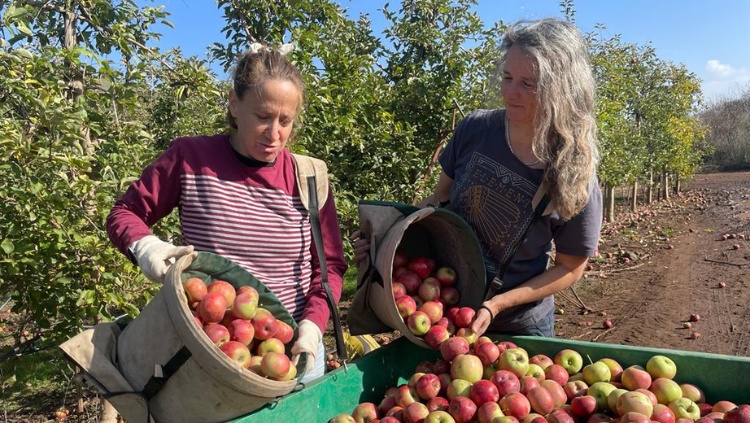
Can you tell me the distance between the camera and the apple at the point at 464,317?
2043 mm

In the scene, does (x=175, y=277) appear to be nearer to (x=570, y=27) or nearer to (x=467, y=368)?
(x=467, y=368)

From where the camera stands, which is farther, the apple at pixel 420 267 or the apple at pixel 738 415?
the apple at pixel 420 267

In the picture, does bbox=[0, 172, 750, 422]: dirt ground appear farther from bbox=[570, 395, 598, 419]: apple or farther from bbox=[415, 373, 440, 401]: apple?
bbox=[570, 395, 598, 419]: apple

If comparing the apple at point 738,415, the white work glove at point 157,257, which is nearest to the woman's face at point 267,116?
the white work glove at point 157,257

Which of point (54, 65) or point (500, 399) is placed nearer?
point (500, 399)

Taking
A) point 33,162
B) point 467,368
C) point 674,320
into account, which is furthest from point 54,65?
point 674,320

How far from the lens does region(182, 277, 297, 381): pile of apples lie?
1.46 m

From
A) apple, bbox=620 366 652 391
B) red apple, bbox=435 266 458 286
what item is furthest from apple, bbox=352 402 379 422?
apple, bbox=620 366 652 391

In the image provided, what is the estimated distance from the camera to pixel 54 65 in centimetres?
278

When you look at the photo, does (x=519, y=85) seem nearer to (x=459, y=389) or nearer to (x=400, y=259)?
(x=400, y=259)

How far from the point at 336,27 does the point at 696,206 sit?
15.8m

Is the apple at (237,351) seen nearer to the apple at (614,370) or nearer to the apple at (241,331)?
the apple at (241,331)

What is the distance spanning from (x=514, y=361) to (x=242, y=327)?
0.90 m

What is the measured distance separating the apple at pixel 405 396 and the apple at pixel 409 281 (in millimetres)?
372
